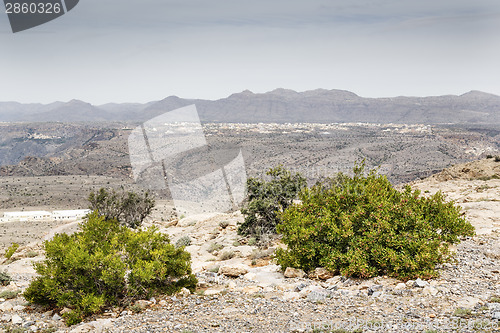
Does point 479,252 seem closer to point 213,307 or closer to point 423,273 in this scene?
point 423,273

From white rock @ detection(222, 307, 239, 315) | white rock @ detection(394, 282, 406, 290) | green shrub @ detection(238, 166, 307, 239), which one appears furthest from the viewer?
green shrub @ detection(238, 166, 307, 239)

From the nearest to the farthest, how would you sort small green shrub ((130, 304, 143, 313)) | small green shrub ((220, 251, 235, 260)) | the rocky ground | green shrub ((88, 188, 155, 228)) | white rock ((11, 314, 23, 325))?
the rocky ground < white rock ((11, 314, 23, 325)) < small green shrub ((130, 304, 143, 313)) < small green shrub ((220, 251, 235, 260)) < green shrub ((88, 188, 155, 228))

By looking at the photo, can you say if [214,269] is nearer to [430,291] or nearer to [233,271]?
[233,271]

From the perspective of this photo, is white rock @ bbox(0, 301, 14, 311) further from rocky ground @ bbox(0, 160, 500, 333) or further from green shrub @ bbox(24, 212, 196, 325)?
green shrub @ bbox(24, 212, 196, 325)

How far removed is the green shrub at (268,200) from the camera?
2023 centimetres

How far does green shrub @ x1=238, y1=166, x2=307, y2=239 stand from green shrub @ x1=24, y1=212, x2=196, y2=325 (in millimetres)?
8885

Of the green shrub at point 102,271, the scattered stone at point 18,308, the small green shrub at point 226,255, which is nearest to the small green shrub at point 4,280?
the scattered stone at point 18,308

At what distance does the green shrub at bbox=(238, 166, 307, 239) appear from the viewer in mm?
20234

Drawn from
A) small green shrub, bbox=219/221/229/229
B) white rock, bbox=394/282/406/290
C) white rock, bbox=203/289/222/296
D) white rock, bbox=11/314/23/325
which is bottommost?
small green shrub, bbox=219/221/229/229

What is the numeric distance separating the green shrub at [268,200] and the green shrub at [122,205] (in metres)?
12.9

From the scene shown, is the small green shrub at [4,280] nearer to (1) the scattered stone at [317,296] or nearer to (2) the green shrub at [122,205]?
(1) the scattered stone at [317,296]

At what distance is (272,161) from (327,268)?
80852 mm

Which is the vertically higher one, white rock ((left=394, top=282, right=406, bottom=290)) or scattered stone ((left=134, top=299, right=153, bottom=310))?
scattered stone ((left=134, top=299, right=153, bottom=310))

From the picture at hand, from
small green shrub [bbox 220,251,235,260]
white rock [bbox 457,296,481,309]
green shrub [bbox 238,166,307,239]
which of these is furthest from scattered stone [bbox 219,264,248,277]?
green shrub [bbox 238,166,307,239]
